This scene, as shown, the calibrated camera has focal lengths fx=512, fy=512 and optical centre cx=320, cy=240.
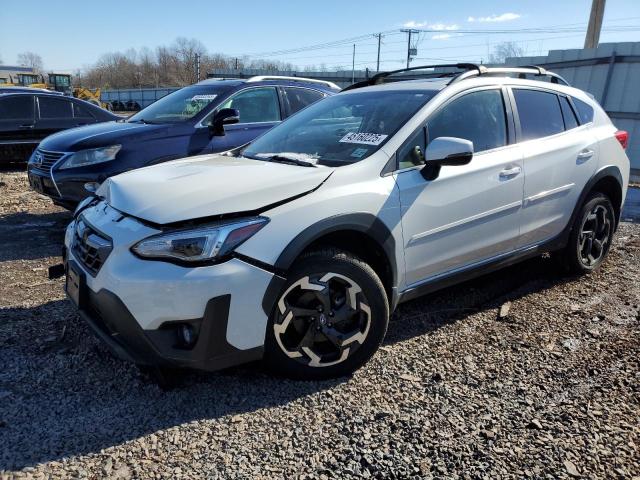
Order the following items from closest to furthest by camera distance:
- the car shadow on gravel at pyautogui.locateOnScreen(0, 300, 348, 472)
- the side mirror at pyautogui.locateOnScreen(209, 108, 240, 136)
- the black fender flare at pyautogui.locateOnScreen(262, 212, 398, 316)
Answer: the car shadow on gravel at pyautogui.locateOnScreen(0, 300, 348, 472)
the black fender flare at pyautogui.locateOnScreen(262, 212, 398, 316)
the side mirror at pyautogui.locateOnScreen(209, 108, 240, 136)

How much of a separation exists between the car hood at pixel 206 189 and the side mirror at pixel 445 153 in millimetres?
627

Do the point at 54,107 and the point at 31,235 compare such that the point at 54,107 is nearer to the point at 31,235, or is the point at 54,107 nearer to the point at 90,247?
the point at 31,235

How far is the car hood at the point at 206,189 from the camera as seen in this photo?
2.58 metres

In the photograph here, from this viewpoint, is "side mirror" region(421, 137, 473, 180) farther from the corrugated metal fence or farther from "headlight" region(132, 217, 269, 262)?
the corrugated metal fence

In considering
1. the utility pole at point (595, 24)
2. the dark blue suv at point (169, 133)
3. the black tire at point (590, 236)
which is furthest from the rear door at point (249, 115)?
the utility pole at point (595, 24)

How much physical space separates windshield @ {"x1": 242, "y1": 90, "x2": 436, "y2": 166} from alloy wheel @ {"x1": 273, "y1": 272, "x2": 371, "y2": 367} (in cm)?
80

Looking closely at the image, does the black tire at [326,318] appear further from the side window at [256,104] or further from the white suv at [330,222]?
the side window at [256,104]

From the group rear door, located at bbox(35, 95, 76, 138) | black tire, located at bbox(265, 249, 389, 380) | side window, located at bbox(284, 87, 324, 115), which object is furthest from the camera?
rear door, located at bbox(35, 95, 76, 138)

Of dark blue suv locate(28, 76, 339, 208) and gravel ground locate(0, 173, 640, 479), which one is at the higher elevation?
dark blue suv locate(28, 76, 339, 208)

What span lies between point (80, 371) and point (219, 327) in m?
1.12

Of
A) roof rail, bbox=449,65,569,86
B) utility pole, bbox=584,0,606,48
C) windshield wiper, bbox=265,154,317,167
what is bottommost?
windshield wiper, bbox=265,154,317,167

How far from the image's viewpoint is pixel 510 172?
363 centimetres

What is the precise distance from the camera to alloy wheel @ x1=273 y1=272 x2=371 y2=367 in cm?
271

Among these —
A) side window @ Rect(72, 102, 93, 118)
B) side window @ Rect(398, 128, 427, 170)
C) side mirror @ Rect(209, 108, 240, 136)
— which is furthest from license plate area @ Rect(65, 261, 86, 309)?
side window @ Rect(72, 102, 93, 118)
